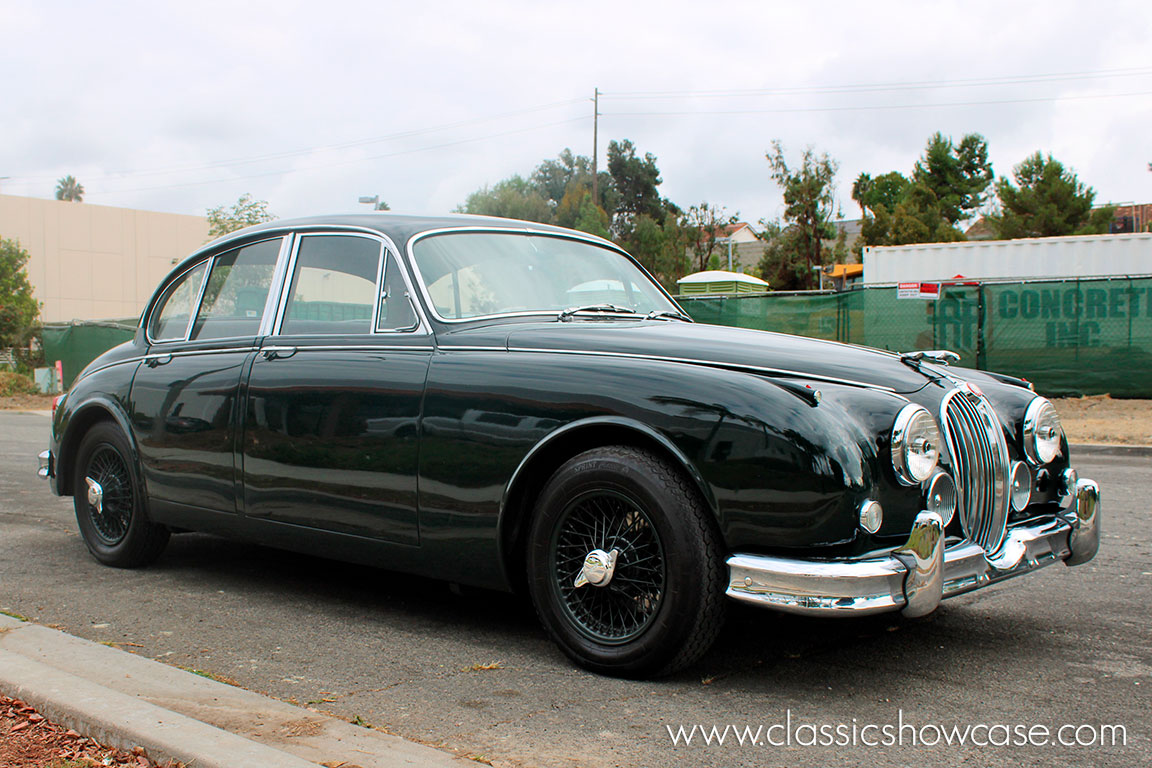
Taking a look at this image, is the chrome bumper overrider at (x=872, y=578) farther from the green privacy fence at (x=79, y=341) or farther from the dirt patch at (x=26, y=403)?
the green privacy fence at (x=79, y=341)

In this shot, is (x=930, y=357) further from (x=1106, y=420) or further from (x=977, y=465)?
(x=1106, y=420)

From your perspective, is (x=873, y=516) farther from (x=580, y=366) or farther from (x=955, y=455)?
(x=580, y=366)

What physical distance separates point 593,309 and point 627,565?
4.59ft

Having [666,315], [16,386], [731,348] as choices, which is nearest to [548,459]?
[731,348]

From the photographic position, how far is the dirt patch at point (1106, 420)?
39.0 feet

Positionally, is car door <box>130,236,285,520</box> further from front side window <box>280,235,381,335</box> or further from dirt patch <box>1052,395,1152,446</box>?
dirt patch <box>1052,395,1152,446</box>

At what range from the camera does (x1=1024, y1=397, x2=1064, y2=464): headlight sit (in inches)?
161

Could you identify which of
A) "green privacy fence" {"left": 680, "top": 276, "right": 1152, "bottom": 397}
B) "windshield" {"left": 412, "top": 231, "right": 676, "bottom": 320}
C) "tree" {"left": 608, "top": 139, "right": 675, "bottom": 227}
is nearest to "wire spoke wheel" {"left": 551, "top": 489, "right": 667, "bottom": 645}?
"windshield" {"left": 412, "top": 231, "right": 676, "bottom": 320}

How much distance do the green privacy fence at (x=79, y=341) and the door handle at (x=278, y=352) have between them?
18.1 metres

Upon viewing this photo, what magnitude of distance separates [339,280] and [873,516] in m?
2.60

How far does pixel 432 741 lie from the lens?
297 cm

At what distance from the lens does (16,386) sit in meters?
24.2

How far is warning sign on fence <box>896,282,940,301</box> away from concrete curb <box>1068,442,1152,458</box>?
4.41 metres

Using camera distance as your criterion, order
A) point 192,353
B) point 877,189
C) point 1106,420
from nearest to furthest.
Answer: point 192,353 < point 1106,420 < point 877,189
